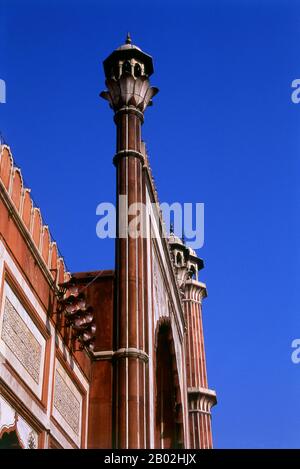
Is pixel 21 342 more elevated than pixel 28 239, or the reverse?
pixel 28 239

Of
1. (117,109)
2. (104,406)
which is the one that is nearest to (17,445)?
(104,406)

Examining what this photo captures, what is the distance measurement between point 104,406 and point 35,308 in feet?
12.7

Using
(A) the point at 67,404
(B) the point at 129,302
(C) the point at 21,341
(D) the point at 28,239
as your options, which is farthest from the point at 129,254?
(C) the point at 21,341

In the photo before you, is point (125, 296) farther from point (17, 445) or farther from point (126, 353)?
point (17, 445)

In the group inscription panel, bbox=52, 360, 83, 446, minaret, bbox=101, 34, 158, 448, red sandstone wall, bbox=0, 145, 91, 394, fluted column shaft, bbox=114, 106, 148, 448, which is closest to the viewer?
red sandstone wall, bbox=0, 145, 91, 394

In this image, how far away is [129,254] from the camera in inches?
631

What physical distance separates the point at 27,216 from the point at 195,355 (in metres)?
17.5

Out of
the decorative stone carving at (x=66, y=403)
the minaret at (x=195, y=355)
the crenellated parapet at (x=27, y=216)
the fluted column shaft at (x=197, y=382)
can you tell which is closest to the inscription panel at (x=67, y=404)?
the decorative stone carving at (x=66, y=403)

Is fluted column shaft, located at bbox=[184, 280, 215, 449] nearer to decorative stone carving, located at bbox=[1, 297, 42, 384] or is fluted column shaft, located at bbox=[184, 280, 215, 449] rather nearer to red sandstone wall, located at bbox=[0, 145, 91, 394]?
red sandstone wall, located at bbox=[0, 145, 91, 394]

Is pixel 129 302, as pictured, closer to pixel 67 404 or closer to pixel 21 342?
pixel 67 404

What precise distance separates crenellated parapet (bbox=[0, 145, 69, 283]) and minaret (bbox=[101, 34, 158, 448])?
2.27 m

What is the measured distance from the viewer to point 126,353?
14844 millimetres

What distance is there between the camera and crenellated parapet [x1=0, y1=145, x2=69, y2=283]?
1068cm

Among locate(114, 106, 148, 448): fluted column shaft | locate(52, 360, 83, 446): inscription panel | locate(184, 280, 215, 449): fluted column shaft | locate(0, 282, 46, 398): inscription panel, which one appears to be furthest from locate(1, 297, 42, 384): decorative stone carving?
locate(184, 280, 215, 449): fluted column shaft
